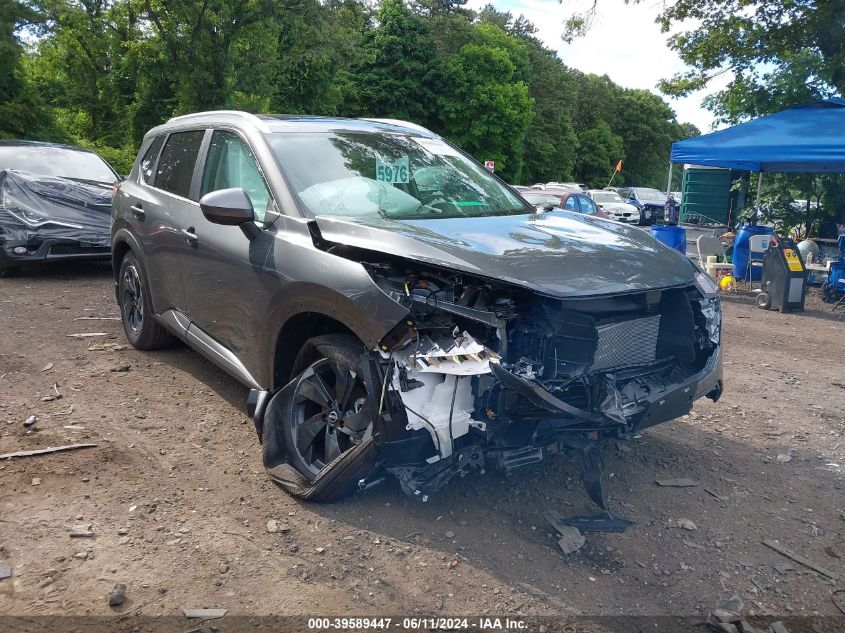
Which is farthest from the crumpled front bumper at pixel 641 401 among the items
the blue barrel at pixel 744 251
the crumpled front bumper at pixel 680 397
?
the blue barrel at pixel 744 251

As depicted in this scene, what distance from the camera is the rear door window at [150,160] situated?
5609mm

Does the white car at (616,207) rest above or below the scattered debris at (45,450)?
above

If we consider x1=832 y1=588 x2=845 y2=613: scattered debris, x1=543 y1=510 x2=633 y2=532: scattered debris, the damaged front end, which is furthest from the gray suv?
x1=832 y1=588 x2=845 y2=613: scattered debris

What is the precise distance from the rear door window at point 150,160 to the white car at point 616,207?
81.8 feet

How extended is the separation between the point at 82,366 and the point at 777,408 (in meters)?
5.22

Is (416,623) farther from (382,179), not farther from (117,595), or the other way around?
(382,179)

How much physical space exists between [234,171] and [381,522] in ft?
7.55

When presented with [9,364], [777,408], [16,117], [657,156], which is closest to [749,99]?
[777,408]

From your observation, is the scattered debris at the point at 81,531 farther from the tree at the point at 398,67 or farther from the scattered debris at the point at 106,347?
the tree at the point at 398,67

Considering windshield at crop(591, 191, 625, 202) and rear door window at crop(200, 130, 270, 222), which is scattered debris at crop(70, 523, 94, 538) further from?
windshield at crop(591, 191, 625, 202)

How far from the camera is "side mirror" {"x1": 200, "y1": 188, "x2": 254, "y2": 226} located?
3629 mm

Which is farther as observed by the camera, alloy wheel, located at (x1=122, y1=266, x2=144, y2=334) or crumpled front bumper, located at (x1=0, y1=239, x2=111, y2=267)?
crumpled front bumper, located at (x1=0, y1=239, x2=111, y2=267)

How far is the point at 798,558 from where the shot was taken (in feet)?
10.8

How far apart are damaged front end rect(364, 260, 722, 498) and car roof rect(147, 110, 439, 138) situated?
1503 mm
